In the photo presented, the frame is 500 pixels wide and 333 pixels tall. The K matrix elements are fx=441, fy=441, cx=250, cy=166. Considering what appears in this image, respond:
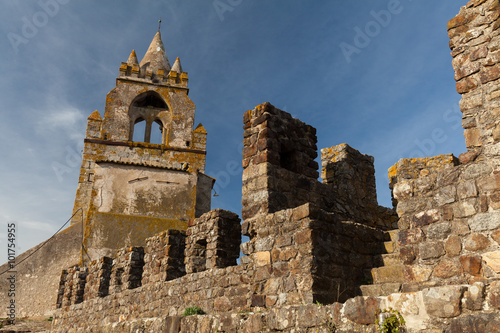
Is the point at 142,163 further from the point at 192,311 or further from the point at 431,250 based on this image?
the point at 431,250

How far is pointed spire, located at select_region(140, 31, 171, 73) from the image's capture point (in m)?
19.8

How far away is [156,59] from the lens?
2014cm

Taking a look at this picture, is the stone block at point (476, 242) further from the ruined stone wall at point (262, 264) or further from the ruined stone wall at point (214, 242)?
the ruined stone wall at point (214, 242)

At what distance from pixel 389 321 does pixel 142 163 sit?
14198mm

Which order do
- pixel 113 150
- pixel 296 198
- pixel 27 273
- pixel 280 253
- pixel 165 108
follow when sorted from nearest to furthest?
pixel 280 253 → pixel 296 198 → pixel 27 273 → pixel 113 150 → pixel 165 108

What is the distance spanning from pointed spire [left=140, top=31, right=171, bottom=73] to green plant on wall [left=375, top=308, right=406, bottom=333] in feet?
59.1

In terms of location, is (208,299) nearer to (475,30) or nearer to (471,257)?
(471,257)

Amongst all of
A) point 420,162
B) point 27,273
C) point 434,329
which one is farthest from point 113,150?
point 434,329

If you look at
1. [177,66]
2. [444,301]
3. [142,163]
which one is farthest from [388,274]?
[177,66]

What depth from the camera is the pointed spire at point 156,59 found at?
1980cm

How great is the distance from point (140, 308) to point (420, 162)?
6.00 m

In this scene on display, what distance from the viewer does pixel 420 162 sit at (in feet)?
29.1

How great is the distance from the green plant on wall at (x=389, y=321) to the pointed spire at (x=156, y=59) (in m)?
18.0

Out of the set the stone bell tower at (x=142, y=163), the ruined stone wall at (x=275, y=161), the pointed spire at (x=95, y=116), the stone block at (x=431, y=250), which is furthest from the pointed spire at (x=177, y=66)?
the stone block at (x=431, y=250)
